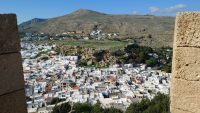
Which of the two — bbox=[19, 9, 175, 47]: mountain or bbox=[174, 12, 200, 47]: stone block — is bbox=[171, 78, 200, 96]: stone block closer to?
bbox=[174, 12, 200, 47]: stone block

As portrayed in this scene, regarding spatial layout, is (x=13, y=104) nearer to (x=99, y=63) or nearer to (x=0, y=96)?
(x=0, y=96)

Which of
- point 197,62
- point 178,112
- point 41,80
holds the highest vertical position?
point 197,62

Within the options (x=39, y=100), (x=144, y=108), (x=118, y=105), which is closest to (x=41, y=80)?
(x=39, y=100)

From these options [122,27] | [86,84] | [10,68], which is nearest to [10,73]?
[10,68]

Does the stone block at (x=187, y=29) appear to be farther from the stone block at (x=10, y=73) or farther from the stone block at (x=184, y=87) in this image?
the stone block at (x=10, y=73)

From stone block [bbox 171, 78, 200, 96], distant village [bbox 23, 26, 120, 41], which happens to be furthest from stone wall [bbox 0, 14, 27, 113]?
distant village [bbox 23, 26, 120, 41]
